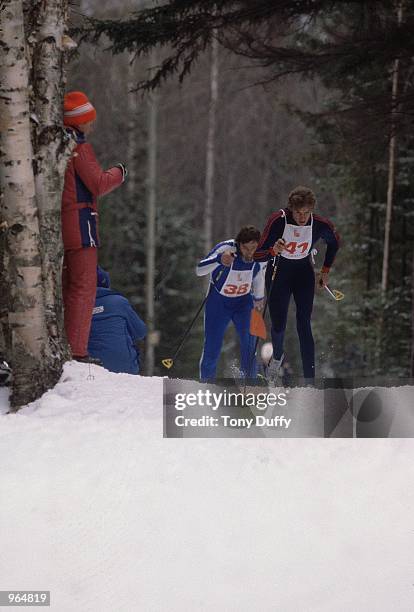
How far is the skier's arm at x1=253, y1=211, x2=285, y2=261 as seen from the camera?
→ 580 centimetres

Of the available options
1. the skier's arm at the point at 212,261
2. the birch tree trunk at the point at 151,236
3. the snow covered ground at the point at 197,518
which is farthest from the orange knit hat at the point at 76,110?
the birch tree trunk at the point at 151,236

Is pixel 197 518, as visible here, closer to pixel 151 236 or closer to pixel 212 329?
pixel 212 329

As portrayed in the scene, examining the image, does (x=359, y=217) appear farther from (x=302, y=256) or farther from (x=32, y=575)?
(x=32, y=575)

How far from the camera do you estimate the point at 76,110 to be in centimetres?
566

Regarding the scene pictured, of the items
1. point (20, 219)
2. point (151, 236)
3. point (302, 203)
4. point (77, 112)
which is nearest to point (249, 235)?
point (302, 203)

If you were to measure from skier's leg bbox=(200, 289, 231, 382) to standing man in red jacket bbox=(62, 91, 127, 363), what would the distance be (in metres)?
1.21

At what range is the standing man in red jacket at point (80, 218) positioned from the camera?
5.64 metres

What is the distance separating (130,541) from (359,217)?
13666 millimetres

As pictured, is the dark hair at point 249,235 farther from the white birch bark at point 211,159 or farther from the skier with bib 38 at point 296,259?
the white birch bark at point 211,159

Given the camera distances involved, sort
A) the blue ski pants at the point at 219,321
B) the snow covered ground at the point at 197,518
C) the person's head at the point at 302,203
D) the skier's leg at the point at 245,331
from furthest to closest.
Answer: the blue ski pants at the point at 219,321
the skier's leg at the point at 245,331
the person's head at the point at 302,203
the snow covered ground at the point at 197,518

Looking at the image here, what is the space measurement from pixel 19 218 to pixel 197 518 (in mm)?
2180

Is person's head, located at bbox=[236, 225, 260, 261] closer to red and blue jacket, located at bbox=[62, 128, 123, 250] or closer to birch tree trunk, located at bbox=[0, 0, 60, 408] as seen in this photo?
red and blue jacket, located at bbox=[62, 128, 123, 250]

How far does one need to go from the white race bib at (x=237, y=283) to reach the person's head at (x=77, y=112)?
5.53 feet

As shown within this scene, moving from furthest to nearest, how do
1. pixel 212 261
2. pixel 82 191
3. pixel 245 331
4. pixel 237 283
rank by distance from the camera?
Result: pixel 245 331
pixel 237 283
pixel 212 261
pixel 82 191
